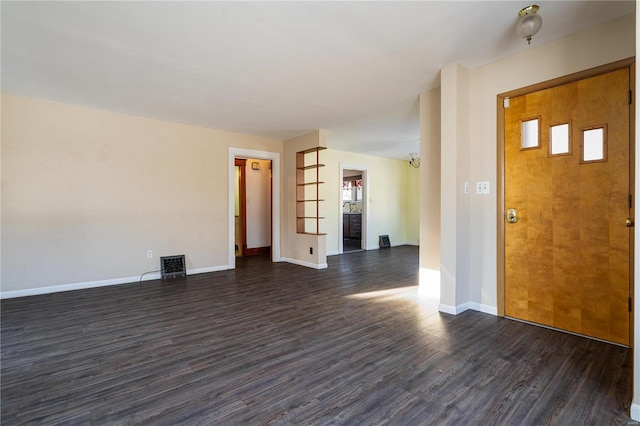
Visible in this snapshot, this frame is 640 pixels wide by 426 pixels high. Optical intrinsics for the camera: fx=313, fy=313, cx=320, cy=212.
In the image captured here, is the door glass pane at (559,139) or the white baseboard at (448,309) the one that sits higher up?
the door glass pane at (559,139)

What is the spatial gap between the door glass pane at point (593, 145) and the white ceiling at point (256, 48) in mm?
792

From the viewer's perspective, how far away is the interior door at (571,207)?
7.51 feet

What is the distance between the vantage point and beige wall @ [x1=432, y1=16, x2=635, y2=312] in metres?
2.91

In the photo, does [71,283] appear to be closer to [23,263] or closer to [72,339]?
[23,263]

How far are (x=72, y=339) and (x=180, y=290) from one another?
4.93 feet

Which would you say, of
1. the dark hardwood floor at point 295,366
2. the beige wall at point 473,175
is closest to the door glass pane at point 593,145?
the beige wall at point 473,175

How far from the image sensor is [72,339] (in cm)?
249

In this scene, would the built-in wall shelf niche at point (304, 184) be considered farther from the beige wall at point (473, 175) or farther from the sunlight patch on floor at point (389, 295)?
the beige wall at point (473, 175)

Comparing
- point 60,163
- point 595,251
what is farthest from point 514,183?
point 60,163

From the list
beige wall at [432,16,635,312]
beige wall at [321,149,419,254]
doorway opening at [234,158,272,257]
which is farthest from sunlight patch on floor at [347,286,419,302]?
doorway opening at [234,158,272,257]

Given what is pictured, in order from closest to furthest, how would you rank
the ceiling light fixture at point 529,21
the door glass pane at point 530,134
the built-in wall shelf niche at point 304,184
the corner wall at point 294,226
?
the ceiling light fixture at point 529,21, the door glass pane at point 530,134, the corner wall at point 294,226, the built-in wall shelf niche at point 304,184

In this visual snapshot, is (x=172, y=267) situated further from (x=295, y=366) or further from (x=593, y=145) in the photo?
(x=593, y=145)

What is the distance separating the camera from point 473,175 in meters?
3.04

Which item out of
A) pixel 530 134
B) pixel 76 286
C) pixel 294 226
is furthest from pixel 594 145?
pixel 76 286
